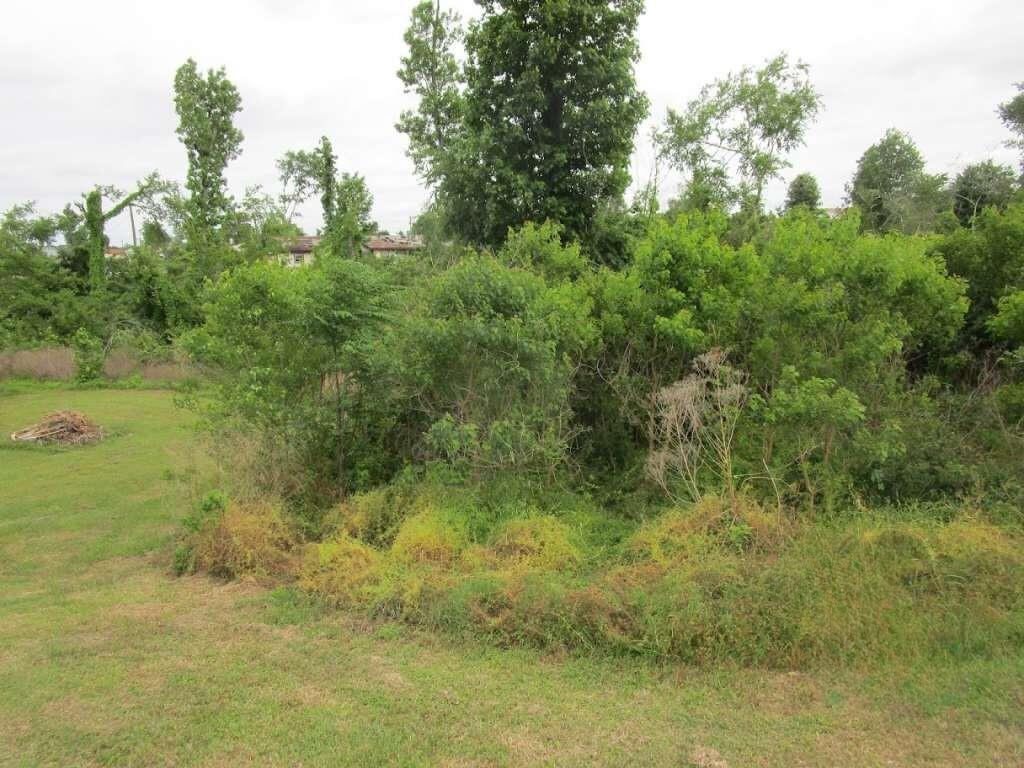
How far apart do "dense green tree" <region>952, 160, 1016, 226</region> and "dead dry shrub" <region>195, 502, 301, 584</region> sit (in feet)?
73.4

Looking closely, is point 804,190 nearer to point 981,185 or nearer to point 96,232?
point 981,185

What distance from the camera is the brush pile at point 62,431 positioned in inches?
536

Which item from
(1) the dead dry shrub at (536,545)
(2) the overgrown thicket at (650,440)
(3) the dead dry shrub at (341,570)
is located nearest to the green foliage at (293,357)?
(2) the overgrown thicket at (650,440)

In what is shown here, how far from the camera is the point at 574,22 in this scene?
12430 mm

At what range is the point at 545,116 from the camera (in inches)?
518

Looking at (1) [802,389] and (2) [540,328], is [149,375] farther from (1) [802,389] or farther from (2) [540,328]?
(1) [802,389]

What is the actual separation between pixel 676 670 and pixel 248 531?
14.4 feet

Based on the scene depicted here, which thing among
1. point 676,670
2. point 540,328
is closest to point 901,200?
point 540,328

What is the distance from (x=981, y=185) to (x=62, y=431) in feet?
90.7

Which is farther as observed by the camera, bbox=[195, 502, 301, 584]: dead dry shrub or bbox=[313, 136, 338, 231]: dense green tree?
bbox=[313, 136, 338, 231]: dense green tree

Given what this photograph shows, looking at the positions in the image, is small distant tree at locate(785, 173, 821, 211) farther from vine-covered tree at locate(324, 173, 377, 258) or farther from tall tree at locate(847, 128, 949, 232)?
vine-covered tree at locate(324, 173, 377, 258)

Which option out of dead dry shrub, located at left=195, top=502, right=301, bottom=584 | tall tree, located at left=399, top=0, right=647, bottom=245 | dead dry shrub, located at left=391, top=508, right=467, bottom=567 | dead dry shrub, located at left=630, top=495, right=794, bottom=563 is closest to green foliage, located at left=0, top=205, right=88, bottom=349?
tall tree, located at left=399, top=0, right=647, bottom=245

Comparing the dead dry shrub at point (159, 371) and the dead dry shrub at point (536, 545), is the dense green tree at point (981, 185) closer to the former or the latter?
the dead dry shrub at point (536, 545)

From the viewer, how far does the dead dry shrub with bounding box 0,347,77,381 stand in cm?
2361
